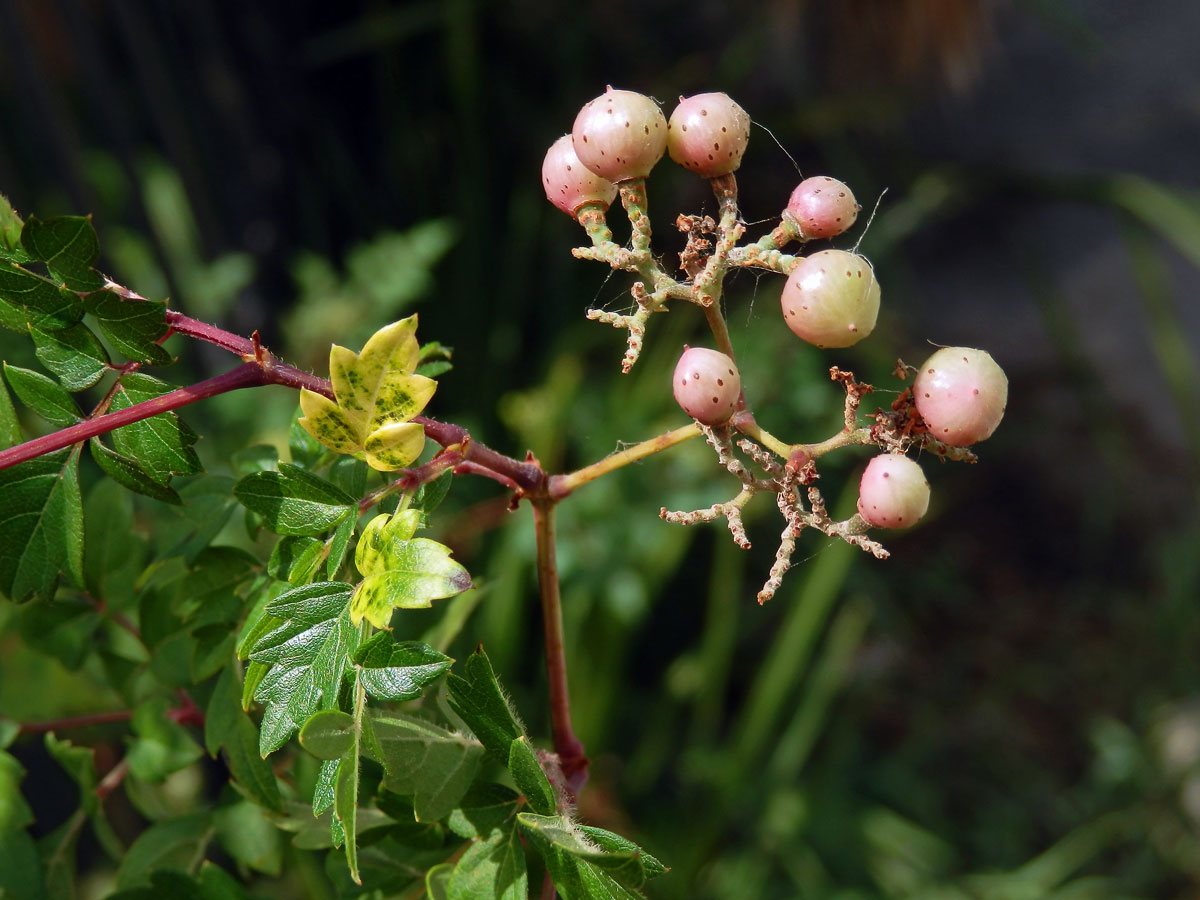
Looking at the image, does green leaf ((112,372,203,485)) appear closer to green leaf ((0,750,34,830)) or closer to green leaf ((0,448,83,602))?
green leaf ((0,448,83,602))

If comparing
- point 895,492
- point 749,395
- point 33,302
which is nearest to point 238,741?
point 33,302

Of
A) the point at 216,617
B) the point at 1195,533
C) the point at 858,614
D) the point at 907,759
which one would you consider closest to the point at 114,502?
the point at 216,617

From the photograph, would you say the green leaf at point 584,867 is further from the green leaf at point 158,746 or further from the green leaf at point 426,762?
the green leaf at point 158,746

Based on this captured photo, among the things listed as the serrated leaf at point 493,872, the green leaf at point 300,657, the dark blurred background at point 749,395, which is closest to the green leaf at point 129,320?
the green leaf at point 300,657

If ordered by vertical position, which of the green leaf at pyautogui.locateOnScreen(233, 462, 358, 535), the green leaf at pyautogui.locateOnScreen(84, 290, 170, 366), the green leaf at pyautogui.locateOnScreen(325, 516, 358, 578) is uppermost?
the green leaf at pyautogui.locateOnScreen(84, 290, 170, 366)

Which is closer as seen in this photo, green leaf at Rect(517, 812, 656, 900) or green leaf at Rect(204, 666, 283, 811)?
green leaf at Rect(517, 812, 656, 900)

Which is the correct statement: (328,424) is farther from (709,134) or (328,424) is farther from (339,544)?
(709,134)

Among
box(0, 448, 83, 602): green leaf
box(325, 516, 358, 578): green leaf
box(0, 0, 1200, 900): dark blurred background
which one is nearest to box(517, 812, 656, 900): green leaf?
box(325, 516, 358, 578): green leaf
